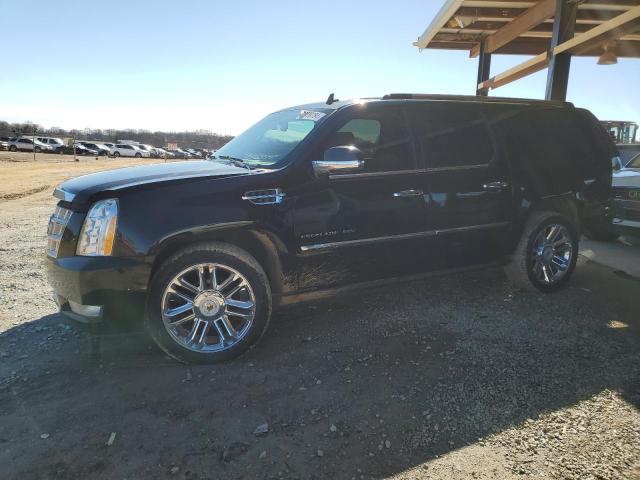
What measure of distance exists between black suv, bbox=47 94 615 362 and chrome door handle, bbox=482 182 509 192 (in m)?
0.02

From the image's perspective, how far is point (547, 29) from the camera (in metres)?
10.4

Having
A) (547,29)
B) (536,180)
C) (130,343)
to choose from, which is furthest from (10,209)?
(547,29)

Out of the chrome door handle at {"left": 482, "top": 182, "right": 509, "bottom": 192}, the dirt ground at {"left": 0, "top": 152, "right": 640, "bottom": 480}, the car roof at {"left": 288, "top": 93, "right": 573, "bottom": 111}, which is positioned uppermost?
the car roof at {"left": 288, "top": 93, "right": 573, "bottom": 111}

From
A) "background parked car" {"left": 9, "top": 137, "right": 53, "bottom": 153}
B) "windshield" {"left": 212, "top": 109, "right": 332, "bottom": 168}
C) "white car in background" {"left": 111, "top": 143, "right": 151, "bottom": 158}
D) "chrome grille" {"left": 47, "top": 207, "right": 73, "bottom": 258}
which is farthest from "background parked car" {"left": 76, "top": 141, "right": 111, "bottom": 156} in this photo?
"chrome grille" {"left": 47, "top": 207, "right": 73, "bottom": 258}

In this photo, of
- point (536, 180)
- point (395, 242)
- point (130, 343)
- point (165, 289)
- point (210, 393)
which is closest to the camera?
point (210, 393)

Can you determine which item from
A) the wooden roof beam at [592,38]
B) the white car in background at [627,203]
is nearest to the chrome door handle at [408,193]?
the white car in background at [627,203]

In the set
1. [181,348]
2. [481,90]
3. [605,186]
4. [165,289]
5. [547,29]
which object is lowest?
[181,348]

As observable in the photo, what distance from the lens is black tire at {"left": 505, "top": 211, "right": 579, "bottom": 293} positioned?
4539mm

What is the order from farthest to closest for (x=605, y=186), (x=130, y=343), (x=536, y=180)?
(x=605, y=186), (x=536, y=180), (x=130, y=343)

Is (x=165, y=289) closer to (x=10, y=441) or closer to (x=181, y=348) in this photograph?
(x=181, y=348)

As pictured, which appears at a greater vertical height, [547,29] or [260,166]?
[547,29]

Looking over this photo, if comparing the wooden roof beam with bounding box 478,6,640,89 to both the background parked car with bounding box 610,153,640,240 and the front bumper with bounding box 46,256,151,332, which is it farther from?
the front bumper with bounding box 46,256,151,332

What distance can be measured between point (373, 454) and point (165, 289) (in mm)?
1692

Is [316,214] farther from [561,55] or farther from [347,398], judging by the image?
[561,55]
